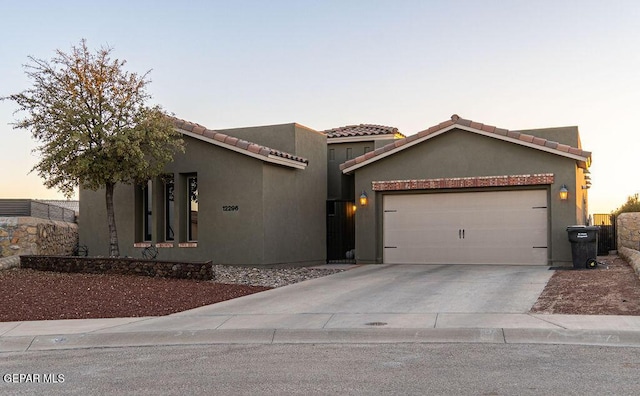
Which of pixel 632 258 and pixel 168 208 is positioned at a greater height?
pixel 168 208

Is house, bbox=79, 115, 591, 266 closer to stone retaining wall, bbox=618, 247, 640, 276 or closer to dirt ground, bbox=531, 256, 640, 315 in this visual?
stone retaining wall, bbox=618, 247, 640, 276

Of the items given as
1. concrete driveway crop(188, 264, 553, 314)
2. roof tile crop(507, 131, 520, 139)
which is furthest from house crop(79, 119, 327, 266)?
roof tile crop(507, 131, 520, 139)

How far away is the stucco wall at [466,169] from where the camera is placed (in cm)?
1767

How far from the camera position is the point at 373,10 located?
62.7 ft

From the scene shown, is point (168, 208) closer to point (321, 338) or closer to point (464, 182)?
point (464, 182)

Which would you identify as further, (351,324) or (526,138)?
(526,138)

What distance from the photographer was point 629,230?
2214cm

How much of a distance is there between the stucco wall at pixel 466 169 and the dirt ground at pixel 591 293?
7.99 ft

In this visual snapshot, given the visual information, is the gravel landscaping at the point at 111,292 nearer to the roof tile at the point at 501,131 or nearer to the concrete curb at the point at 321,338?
the concrete curb at the point at 321,338

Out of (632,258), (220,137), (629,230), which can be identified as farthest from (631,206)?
(220,137)

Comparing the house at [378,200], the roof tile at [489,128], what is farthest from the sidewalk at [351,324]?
the roof tile at [489,128]

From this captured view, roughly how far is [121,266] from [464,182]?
1012 centimetres

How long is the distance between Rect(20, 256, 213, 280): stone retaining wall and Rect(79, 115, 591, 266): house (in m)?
3.26

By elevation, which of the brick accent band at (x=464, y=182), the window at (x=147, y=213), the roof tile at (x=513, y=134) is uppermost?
the roof tile at (x=513, y=134)
